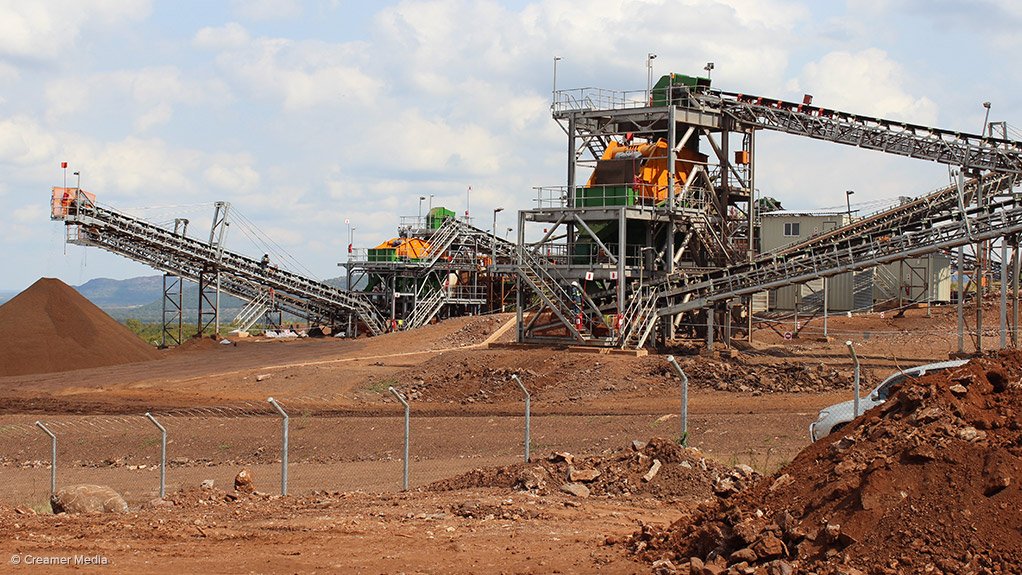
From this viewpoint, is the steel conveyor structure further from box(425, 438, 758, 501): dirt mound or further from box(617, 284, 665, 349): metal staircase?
box(425, 438, 758, 501): dirt mound

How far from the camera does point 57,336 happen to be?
48781 mm

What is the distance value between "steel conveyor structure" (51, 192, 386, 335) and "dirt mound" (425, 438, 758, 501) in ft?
124

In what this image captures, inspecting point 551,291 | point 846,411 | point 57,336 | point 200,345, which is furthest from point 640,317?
point 57,336

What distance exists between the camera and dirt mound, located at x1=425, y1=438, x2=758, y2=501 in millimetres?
18000

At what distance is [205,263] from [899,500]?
50.8 metres

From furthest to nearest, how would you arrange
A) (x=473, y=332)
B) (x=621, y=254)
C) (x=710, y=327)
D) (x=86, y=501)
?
(x=473, y=332) → (x=710, y=327) → (x=621, y=254) → (x=86, y=501)

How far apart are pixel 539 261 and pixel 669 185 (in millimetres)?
5701

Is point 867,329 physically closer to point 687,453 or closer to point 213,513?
point 687,453

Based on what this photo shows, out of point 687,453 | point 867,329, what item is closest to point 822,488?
point 687,453

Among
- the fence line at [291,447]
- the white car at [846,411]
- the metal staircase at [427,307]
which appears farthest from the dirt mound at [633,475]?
the metal staircase at [427,307]

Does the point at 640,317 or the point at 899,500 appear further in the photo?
the point at 640,317

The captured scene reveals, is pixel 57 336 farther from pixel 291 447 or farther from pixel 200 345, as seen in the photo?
pixel 291 447

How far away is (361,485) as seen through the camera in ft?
70.7

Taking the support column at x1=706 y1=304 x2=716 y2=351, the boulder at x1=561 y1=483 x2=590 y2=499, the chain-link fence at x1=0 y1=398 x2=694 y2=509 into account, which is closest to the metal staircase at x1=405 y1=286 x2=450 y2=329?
the support column at x1=706 y1=304 x2=716 y2=351
